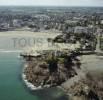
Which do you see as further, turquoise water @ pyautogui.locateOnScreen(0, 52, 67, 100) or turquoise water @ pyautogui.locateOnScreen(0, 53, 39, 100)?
turquoise water @ pyautogui.locateOnScreen(0, 53, 39, 100)

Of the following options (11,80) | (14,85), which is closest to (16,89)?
(14,85)

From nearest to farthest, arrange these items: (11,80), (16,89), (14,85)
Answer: (16,89) < (14,85) < (11,80)

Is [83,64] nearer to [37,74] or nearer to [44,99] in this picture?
[37,74]

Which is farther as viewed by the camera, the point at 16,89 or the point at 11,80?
the point at 11,80

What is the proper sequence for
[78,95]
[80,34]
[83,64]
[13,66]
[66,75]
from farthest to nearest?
[80,34] < [13,66] < [83,64] < [66,75] < [78,95]

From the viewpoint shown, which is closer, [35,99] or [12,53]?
[35,99]

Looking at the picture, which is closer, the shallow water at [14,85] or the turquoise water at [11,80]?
the shallow water at [14,85]

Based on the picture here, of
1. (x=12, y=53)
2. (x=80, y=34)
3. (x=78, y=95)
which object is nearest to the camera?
(x=78, y=95)

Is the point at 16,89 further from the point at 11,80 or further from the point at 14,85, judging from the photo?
the point at 11,80

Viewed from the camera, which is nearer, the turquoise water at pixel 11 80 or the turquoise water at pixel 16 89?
the turquoise water at pixel 16 89

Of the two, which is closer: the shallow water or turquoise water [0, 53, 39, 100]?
the shallow water

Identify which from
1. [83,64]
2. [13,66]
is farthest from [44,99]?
[13,66]
